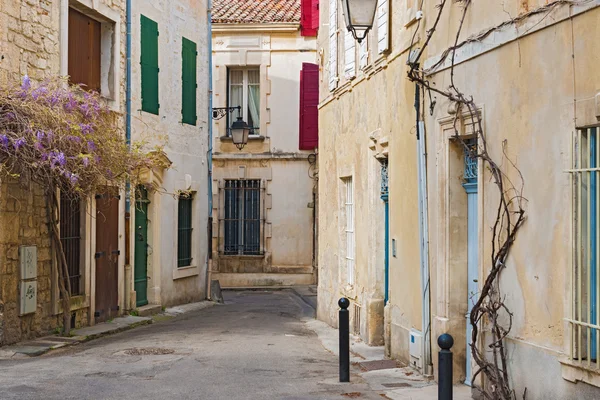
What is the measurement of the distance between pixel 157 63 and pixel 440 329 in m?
10.7

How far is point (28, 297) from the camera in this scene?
1271 cm

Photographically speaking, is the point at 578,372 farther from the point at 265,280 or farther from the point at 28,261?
the point at 265,280

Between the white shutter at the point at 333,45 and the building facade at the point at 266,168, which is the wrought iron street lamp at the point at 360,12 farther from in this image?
the building facade at the point at 266,168

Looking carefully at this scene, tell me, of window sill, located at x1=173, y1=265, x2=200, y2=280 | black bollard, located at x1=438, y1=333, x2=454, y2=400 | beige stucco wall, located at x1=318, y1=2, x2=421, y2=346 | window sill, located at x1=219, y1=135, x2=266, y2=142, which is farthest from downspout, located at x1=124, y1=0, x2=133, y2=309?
black bollard, located at x1=438, y1=333, x2=454, y2=400

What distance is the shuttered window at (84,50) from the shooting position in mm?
14703

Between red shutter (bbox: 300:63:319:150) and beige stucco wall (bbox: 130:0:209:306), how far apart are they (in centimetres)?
514

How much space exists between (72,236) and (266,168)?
12.9 meters

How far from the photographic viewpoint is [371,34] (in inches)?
517

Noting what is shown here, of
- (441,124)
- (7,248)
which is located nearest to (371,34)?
(441,124)

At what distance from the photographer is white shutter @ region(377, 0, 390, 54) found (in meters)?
12.0

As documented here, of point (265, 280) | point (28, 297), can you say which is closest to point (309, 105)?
point (265, 280)

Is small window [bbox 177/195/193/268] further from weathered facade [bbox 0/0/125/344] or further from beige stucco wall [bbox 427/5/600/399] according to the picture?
beige stucco wall [bbox 427/5/600/399]

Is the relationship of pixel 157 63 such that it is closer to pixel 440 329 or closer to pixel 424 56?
pixel 424 56

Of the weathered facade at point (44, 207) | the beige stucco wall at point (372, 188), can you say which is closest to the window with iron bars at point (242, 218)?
the beige stucco wall at point (372, 188)
